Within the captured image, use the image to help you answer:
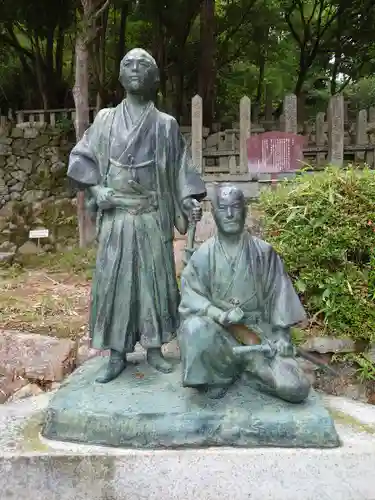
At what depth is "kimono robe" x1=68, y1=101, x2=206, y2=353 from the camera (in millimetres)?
3254

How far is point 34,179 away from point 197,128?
5.78 meters

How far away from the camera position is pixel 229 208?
298 centimetres

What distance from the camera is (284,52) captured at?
51.4 feet

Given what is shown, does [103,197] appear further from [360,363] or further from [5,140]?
[5,140]

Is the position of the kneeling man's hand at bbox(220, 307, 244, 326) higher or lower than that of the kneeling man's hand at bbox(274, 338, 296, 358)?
higher

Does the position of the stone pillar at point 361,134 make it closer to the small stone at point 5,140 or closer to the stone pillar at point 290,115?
the stone pillar at point 290,115

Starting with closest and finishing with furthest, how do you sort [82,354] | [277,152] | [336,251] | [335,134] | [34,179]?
1. [336,251]
2. [82,354]
3. [277,152]
4. [335,134]
5. [34,179]

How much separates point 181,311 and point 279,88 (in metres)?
14.3

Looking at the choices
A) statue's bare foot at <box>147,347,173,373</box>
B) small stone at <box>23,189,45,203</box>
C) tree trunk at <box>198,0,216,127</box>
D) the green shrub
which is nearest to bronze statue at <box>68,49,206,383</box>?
statue's bare foot at <box>147,347,173,373</box>

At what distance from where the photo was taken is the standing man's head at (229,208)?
2.97 m

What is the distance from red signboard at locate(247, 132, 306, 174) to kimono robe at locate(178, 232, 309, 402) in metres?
5.21

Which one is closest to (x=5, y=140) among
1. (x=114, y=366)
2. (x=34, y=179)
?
(x=34, y=179)

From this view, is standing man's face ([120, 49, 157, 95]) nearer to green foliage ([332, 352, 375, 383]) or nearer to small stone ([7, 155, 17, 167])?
green foliage ([332, 352, 375, 383])

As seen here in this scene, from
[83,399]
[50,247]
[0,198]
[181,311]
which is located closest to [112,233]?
[181,311]
